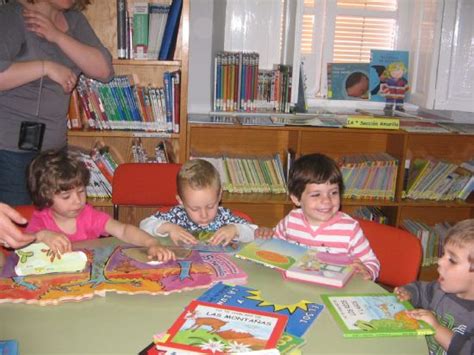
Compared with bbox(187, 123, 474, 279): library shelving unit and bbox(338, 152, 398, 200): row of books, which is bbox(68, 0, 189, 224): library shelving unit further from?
bbox(338, 152, 398, 200): row of books

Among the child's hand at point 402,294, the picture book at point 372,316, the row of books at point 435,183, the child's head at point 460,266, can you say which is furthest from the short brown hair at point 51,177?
the row of books at point 435,183

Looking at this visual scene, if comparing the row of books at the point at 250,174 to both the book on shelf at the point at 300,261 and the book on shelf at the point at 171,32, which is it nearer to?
the book on shelf at the point at 171,32

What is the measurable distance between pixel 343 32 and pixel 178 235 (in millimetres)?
2427

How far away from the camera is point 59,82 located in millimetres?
2211

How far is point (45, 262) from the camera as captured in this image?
1477 mm

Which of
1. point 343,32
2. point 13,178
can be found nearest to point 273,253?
point 13,178

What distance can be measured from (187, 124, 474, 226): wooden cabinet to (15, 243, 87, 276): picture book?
5.97 feet

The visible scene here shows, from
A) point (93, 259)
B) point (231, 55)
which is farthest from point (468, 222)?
point (231, 55)

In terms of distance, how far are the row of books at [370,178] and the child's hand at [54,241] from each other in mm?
2023

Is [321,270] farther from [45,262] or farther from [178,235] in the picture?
[45,262]

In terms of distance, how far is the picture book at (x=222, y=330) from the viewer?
112cm

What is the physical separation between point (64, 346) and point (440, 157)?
118 inches

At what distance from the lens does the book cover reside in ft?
5.19

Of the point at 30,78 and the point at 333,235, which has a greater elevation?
the point at 30,78
